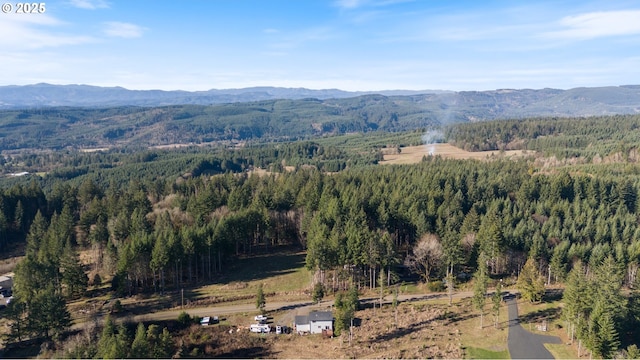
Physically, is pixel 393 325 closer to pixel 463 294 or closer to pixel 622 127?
pixel 463 294

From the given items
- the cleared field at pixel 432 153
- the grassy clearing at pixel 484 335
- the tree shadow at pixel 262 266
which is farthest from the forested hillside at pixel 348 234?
the cleared field at pixel 432 153

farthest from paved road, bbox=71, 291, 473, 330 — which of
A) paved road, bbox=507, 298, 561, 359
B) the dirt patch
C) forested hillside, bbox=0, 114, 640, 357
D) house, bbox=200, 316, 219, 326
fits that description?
paved road, bbox=507, 298, 561, 359

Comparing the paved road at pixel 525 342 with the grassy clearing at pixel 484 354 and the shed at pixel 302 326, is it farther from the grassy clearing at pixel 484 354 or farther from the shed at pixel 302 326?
the shed at pixel 302 326

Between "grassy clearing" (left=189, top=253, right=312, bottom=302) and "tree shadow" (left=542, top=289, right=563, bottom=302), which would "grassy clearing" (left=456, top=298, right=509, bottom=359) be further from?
"grassy clearing" (left=189, top=253, right=312, bottom=302)

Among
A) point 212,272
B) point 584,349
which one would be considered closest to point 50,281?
point 212,272

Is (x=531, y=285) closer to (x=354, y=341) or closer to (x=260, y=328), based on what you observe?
(x=354, y=341)

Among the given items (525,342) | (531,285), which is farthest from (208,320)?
(531,285)

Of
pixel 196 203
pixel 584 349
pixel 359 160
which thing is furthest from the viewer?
pixel 359 160
